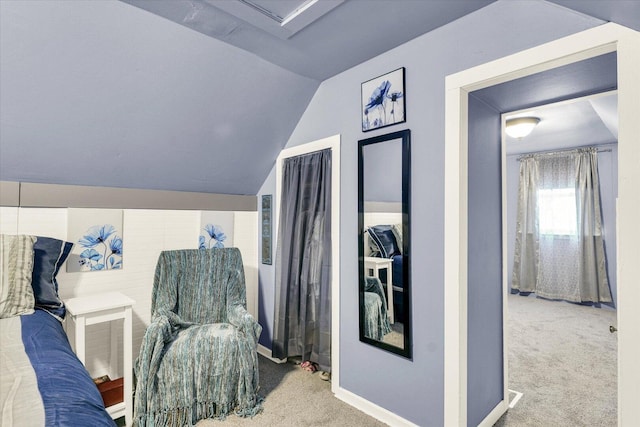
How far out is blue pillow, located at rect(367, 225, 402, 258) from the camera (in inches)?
86.9

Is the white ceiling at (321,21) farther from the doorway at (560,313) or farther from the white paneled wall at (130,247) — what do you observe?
the white paneled wall at (130,247)

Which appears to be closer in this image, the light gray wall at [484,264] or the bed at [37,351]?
the bed at [37,351]

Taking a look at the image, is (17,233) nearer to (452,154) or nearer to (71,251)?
(71,251)

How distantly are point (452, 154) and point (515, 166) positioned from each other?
16.0ft

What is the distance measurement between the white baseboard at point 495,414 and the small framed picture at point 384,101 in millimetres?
1990

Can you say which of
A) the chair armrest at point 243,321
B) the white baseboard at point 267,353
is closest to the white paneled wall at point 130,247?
the chair armrest at point 243,321

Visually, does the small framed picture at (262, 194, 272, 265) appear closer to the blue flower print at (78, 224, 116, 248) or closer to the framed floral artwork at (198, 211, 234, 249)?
the framed floral artwork at (198, 211, 234, 249)

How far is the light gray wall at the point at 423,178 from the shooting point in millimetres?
1689

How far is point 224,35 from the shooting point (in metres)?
2.01

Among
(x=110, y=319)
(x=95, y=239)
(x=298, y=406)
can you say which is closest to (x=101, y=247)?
(x=95, y=239)

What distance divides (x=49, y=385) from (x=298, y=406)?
5.32ft

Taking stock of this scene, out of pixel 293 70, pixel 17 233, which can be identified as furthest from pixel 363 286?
pixel 17 233

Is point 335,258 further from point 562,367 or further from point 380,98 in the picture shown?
point 562,367

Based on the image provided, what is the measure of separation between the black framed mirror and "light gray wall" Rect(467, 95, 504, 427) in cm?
37
